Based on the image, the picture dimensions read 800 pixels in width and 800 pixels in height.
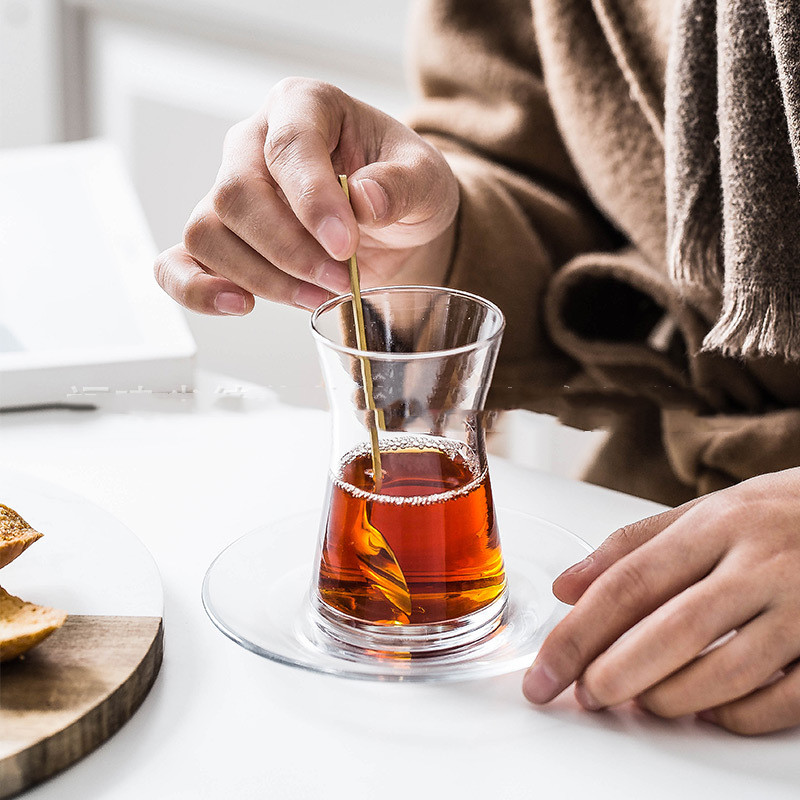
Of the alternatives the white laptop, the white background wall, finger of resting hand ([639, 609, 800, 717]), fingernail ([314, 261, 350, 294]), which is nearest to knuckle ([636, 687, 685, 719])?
finger of resting hand ([639, 609, 800, 717])

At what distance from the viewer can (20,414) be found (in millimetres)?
666

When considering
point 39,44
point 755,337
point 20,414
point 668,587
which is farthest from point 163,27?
point 668,587

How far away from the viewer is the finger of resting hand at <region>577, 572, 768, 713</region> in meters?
0.39

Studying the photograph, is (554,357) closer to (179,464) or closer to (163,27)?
(179,464)

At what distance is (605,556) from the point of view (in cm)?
44

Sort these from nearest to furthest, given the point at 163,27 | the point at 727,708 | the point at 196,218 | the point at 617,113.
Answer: the point at 727,708
the point at 196,218
the point at 617,113
the point at 163,27

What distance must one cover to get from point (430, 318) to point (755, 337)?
279 millimetres

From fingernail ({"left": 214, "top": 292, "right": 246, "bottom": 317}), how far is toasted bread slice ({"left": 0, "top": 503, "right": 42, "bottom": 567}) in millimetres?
153

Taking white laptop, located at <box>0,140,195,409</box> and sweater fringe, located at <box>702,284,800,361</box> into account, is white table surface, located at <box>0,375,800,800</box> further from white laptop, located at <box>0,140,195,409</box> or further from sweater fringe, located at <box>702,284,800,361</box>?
sweater fringe, located at <box>702,284,800,361</box>

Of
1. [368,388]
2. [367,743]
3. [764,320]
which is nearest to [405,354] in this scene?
[368,388]

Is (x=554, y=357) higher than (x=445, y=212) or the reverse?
the reverse

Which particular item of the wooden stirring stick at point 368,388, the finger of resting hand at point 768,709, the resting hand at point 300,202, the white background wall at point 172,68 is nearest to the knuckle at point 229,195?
the resting hand at point 300,202

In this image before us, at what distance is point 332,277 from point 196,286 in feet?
0.30

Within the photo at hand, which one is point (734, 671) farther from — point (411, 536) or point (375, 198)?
point (375, 198)
